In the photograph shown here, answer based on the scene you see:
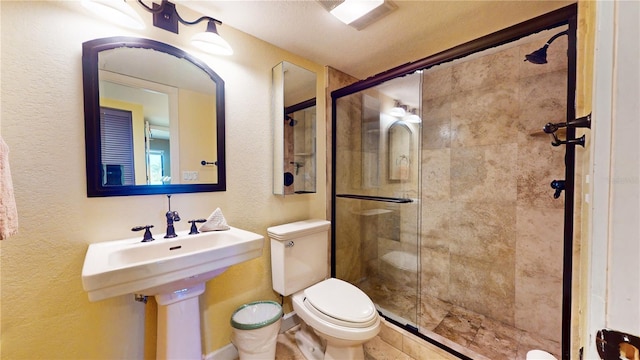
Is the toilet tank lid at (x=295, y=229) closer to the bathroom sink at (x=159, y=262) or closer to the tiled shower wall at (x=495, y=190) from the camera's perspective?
the bathroom sink at (x=159, y=262)

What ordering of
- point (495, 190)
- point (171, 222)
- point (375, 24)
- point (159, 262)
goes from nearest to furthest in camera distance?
point (159, 262) < point (171, 222) < point (375, 24) < point (495, 190)

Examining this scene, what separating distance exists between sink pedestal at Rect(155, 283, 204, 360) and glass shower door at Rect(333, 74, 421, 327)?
4.13 feet

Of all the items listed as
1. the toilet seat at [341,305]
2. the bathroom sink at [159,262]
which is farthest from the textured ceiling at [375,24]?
the toilet seat at [341,305]

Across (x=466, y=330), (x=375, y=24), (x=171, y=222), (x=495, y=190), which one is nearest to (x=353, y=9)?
(x=375, y=24)

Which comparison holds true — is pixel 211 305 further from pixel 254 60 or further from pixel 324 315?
pixel 254 60

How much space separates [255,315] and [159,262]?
86 centimetres

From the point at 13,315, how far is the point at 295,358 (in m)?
1.37

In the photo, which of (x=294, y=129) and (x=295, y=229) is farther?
(x=294, y=129)

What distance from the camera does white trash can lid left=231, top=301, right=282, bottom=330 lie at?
1.33m

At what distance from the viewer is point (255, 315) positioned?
1.51 metres

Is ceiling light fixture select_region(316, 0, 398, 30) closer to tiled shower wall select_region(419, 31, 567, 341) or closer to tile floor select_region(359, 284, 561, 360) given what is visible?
tiled shower wall select_region(419, 31, 567, 341)

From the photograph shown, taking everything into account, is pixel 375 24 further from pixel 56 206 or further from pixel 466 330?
pixel 466 330

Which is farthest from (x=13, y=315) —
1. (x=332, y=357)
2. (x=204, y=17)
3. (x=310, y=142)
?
(x=310, y=142)

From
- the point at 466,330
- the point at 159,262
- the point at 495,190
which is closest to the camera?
the point at 159,262
